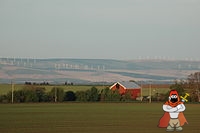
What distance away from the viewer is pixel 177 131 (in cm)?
2400

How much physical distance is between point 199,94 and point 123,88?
59.0 ft

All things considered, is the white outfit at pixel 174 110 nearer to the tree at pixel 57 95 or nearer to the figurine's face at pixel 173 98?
the figurine's face at pixel 173 98

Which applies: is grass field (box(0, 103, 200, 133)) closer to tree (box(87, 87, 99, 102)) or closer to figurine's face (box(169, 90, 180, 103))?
figurine's face (box(169, 90, 180, 103))

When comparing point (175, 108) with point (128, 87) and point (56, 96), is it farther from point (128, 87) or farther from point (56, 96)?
point (128, 87)

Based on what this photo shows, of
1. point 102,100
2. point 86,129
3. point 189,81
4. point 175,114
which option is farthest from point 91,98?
point 175,114

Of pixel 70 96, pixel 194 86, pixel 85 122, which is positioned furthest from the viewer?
pixel 194 86

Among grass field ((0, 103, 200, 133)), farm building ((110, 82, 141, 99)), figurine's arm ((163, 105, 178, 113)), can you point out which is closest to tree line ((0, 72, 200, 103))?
farm building ((110, 82, 141, 99))

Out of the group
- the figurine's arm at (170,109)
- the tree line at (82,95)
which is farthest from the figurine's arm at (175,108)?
the tree line at (82,95)

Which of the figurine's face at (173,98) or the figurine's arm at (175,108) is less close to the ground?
the figurine's face at (173,98)

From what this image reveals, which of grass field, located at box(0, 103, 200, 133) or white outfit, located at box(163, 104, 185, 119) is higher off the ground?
white outfit, located at box(163, 104, 185, 119)

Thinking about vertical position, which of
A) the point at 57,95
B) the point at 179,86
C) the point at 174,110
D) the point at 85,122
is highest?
the point at 179,86

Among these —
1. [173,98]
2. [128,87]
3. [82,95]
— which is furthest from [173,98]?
[128,87]

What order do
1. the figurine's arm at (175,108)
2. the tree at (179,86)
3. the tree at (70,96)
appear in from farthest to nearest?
the tree at (70,96)
the tree at (179,86)
the figurine's arm at (175,108)

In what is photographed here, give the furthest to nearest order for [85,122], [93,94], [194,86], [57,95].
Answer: [194,86]
[93,94]
[57,95]
[85,122]
